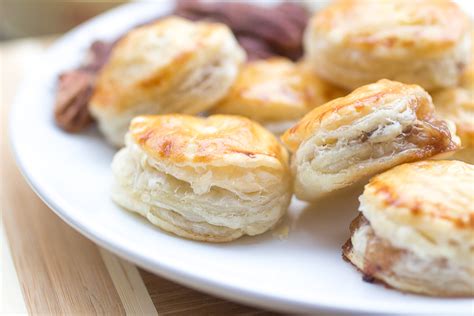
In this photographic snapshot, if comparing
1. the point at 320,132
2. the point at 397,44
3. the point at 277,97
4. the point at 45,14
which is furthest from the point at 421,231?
the point at 45,14

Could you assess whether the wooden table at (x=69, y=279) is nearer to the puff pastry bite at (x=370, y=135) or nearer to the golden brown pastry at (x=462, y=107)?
the puff pastry bite at (x=370, y=135)

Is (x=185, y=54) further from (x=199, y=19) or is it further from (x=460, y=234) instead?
(x=460, y=234)

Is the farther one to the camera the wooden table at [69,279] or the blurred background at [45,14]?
the blurred background at [45,14]

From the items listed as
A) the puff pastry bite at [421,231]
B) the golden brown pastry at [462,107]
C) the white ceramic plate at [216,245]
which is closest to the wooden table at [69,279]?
the white ceramic plate at [216,245]

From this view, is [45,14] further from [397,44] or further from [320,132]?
[320,132]

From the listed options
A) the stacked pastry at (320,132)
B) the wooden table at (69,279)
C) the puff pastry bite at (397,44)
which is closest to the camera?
the stacked pastry at (320,132)

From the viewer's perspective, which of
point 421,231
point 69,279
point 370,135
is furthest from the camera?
A: point 69,279

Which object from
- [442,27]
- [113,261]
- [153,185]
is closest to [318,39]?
[442,27]
